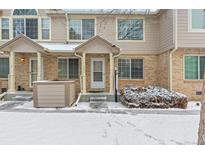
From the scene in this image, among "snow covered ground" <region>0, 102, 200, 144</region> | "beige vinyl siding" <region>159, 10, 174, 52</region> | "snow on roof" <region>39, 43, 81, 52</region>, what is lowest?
"snow covered ground" <region>0, 102, 200, 144</region>

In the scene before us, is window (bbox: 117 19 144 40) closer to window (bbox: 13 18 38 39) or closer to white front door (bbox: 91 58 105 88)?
white front door (bbox: 91 58 105 88)

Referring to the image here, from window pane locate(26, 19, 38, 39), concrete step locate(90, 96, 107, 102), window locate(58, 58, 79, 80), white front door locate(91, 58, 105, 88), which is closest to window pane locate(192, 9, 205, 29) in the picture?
white front door locate(91, 58, 105, 88)

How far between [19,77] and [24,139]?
12057 mm

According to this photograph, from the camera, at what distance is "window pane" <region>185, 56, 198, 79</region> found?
15648 millimetres

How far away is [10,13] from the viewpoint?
17.7 metres

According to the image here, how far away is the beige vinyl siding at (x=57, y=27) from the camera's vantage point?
17938mm

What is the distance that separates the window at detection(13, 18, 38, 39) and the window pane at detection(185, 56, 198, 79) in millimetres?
9585

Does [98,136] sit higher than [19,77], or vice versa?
[19,77]

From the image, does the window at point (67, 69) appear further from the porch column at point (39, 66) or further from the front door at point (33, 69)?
the porch column at point (39, 66)

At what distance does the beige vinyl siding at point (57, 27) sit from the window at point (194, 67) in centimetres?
794

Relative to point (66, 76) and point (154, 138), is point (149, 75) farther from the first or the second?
point (154, 138)

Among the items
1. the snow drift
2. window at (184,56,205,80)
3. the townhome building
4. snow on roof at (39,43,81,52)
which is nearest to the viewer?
the snow drift

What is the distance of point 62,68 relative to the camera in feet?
59.5
